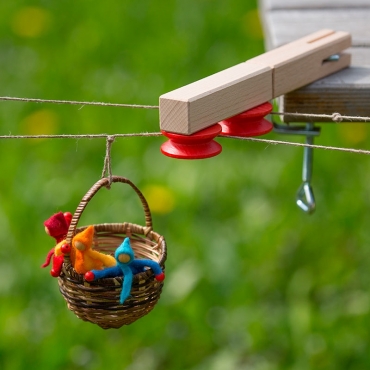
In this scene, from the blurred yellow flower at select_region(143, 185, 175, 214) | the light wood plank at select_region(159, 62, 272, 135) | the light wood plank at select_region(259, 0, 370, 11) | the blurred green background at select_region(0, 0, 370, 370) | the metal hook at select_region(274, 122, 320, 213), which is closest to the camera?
the light wood plank at select_region(159, 62, 272, 135)

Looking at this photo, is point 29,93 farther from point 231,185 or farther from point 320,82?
point 320,82

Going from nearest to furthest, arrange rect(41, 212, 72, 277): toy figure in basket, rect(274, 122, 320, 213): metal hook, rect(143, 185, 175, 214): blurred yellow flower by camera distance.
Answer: rect(41, 212, 72, 277): toy figure in basket → rect(274, 122, 320, 213): metal hook → rect(143, 185, 175, 214): blurred yellow flower

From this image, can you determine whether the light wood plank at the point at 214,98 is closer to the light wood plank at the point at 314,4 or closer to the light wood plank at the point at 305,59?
the light wood plank at the point at 305,59

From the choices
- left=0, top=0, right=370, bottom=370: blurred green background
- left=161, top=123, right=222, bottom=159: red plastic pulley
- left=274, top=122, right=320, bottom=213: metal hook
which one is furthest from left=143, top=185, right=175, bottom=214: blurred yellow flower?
left=161, top=123, right=222, bottom=159: red plastic pulley

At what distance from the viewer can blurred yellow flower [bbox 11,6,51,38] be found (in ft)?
11.9

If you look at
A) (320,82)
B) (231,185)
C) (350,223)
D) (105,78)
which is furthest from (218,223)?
(320,82)

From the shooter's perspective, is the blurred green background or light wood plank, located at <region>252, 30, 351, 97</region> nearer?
light wood plank, located at <region>252, 30, 351, 97</region>

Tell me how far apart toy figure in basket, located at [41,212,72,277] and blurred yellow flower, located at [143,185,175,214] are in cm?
128

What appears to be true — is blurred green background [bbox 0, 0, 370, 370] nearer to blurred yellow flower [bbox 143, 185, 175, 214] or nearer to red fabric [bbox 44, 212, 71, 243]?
blurred yellow flower [bbox 143, 185, 175, 214]

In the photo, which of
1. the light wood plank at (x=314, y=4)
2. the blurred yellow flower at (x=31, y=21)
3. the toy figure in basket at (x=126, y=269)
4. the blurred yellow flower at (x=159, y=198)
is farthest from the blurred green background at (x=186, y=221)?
the toy figure in basket at (x=126, y=269)

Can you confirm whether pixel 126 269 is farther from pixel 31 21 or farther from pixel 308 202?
pixel 31 21

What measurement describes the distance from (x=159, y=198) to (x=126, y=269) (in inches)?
55.7

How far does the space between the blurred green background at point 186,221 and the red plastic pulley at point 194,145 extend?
2.01 feet

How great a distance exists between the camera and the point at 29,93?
3.13m
